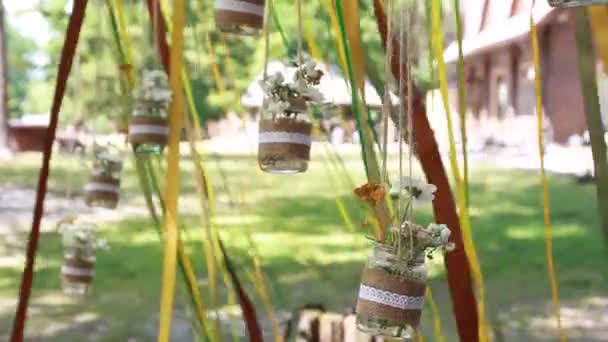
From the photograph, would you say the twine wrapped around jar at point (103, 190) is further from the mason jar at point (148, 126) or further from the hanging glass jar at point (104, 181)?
the mason jar at point (148, 126)

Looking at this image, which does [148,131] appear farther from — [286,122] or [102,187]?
[286,122]

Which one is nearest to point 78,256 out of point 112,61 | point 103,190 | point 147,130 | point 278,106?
point 103,190

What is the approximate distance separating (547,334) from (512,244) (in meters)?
0.70

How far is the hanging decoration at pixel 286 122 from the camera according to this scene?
685mm

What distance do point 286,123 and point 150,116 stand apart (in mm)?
417

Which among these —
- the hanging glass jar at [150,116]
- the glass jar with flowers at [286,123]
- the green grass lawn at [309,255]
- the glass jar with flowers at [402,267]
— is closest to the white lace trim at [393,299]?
the glass jar with flowers at [402,267]

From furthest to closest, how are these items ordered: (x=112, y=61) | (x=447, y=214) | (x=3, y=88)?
(x=3, y=88) < (x=112, y=61) < (x=447, y=214)

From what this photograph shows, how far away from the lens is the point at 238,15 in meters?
0.67

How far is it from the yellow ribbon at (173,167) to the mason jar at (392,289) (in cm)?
11

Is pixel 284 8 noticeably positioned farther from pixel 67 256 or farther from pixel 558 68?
pixel 67 256

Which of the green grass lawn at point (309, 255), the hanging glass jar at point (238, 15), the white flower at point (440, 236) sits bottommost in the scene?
the green grass lawn at point (309, 255)

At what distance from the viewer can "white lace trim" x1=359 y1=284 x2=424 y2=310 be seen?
19.3 inches

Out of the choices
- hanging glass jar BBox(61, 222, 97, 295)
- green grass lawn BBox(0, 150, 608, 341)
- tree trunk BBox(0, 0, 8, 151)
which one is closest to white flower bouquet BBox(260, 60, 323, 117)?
hanging glass jar BBox(61, 222, 97, 295)

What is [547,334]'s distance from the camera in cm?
194
